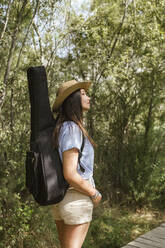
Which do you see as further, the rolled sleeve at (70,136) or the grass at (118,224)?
the grass at (118,224)

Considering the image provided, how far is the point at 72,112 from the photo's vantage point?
88.6 inches

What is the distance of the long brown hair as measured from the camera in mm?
2201

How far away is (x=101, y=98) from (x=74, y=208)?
470 cm

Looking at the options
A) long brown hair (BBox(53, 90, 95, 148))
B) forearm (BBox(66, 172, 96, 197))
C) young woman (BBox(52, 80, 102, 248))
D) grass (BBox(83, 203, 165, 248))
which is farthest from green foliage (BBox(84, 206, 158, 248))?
long brown hair (BBox(53, 90, 95, 148))

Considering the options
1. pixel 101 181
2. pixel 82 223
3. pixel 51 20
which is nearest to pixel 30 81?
pixel 82 223

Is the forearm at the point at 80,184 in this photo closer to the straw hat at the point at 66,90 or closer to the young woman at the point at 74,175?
the young woman at the point at 74,175

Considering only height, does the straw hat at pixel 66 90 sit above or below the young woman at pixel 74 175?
above

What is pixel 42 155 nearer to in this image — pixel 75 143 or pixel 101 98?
pixel 75 143

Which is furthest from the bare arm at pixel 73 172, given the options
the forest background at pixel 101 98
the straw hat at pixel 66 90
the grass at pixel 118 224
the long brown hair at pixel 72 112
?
the grass at pixel 118 224

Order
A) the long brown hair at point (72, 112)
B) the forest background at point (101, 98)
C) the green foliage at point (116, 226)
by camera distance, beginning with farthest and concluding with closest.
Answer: the green foliage at point (116, 226) → the forest background at point (101, 98) → the long brown hair at point (72, 112)

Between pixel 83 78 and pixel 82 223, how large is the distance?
501 centimetres

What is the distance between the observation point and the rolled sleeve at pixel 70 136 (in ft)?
6.82

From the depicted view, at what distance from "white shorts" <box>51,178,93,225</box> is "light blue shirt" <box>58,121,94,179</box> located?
15 centimetres

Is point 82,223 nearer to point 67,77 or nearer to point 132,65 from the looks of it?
point 67,77
